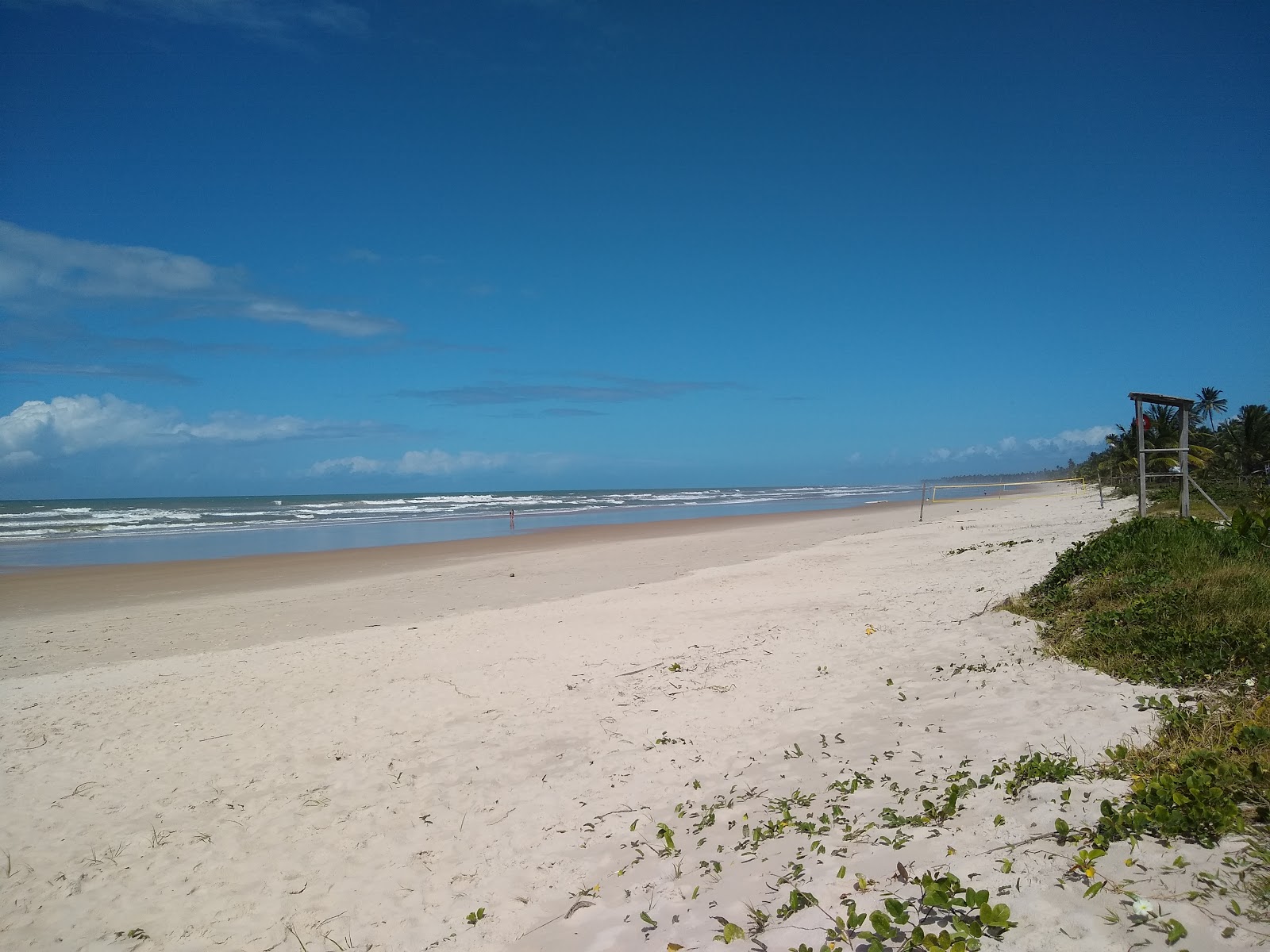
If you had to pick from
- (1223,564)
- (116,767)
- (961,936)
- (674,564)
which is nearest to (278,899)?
(116,767)

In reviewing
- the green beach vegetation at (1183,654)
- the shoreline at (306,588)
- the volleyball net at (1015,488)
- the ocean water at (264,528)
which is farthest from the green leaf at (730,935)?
the volleyball net at (1015,488)

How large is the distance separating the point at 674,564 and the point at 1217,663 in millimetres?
13644

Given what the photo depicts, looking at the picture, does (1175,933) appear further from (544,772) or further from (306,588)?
(306,588)

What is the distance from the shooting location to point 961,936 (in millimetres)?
2672

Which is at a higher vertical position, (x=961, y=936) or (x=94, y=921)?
(x=961, y=936)

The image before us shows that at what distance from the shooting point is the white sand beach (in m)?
3.60

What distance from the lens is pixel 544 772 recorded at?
220 inches

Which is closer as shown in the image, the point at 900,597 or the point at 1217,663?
the point at 1217,663

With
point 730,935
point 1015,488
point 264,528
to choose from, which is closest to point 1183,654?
point 730,935

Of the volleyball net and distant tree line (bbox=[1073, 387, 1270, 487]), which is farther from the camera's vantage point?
the volleyball net

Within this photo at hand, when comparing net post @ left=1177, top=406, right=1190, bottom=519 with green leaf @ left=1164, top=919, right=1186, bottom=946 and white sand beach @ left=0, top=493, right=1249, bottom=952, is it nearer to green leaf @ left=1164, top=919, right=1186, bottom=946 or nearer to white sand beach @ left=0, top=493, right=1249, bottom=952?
white sand beach @ left=0, top=493, right=1249, bottom=952

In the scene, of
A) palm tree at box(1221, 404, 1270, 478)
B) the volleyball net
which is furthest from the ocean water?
palm tree at box(1221, 404, 1270, 478)

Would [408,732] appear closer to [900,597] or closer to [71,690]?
[71,690]

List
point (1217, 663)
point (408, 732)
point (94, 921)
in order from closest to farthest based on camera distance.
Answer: point (94, 921), point (1217, 663), point (408, 732)
